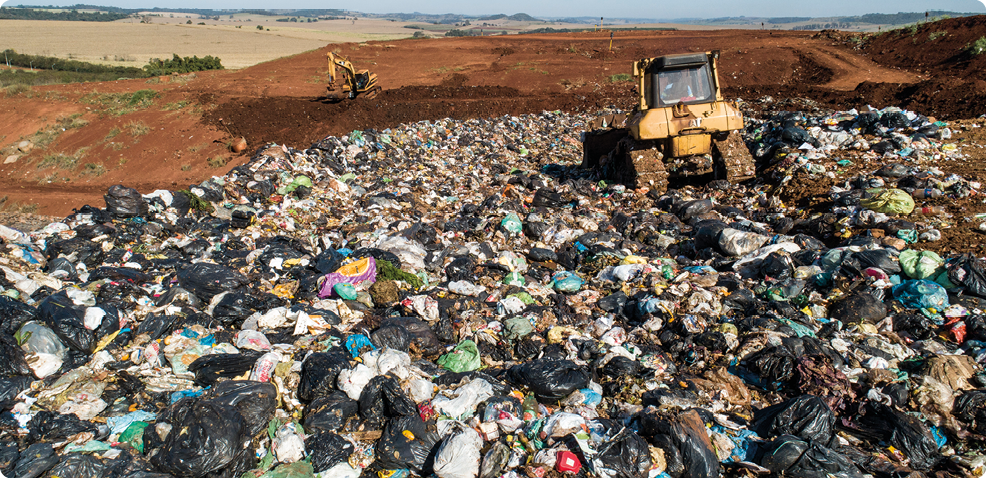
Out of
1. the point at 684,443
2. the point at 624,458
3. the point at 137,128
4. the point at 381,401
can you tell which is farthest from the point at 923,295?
→ the point at 137,128

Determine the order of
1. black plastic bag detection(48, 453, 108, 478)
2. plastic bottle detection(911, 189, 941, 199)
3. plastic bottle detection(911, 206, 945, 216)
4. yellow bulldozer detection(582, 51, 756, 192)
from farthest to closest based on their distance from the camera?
yellow bulldozer detection(582, 51, 756, 192) < plastic bottle detection(911, 189, 941, 199) < plastic bottle detection(911, 206, 945, 216) < black plastic bag detection(48, 453, 108, 478)

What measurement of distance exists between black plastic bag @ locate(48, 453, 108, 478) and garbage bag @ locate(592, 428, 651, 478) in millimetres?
2423

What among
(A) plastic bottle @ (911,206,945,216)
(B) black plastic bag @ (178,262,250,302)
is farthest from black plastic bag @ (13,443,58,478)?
(A) plastic bottle @ (911,206,945,216)

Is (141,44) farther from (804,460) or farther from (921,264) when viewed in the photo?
(804,460)

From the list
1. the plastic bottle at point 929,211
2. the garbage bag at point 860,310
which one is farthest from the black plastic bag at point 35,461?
the plastic bottle at point 929,211

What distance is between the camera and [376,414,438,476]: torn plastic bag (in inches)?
106

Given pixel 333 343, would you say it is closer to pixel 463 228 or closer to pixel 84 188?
pixel 463 228

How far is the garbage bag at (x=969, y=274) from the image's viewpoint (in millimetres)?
3668

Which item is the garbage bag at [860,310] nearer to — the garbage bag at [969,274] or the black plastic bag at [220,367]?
the garbage bag at [969,274]

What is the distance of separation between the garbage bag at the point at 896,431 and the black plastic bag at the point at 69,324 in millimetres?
4837

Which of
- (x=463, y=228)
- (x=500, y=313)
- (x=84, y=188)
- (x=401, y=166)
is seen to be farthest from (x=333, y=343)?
(x=84, y=188)

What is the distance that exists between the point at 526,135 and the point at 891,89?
24.6ft

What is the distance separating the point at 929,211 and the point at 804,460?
13.6 feet

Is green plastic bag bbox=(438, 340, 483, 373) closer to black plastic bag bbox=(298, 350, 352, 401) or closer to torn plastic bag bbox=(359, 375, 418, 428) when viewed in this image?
torn plastic bag bbox=(359, 375, 418, 428)
